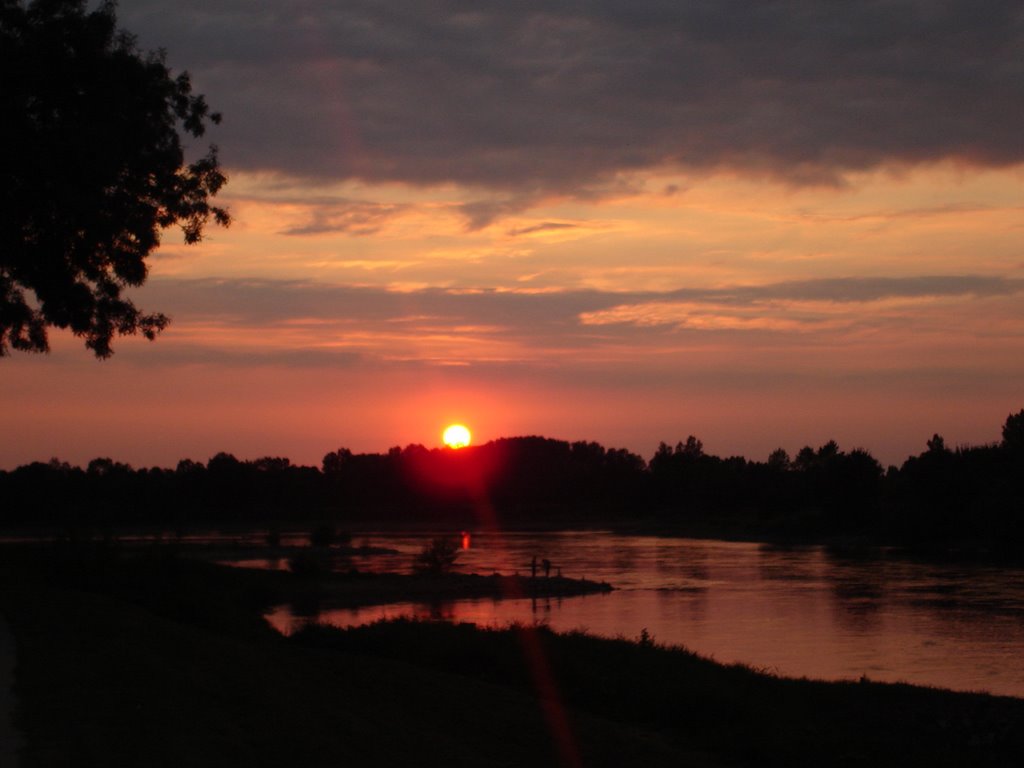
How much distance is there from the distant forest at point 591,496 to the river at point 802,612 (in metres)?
18.7

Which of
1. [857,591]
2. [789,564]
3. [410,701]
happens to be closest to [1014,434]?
[789,564]

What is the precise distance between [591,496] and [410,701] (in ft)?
538

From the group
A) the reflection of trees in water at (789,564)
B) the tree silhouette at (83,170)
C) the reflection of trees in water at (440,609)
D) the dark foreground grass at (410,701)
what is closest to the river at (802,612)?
the reflection of trees in water at (440,609)

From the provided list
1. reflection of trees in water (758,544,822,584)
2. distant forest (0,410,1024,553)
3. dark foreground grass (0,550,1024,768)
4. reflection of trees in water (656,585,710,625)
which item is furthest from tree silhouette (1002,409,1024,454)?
dark foreground grass (0,550,1024,768)

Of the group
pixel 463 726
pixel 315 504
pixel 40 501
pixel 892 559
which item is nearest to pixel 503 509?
pixel 315 504

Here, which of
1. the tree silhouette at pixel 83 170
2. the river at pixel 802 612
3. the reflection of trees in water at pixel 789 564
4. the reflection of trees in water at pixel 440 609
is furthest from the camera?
the reflection of trees in water at pixel 789 564

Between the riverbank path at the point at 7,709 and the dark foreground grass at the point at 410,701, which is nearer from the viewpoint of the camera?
the riverbank path at the point at 7,709

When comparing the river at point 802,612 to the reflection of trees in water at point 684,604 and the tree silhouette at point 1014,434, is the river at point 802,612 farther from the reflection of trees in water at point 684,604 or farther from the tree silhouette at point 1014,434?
the tree silhouette at point 1014,434

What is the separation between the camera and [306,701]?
14234mm

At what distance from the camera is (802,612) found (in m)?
44.9

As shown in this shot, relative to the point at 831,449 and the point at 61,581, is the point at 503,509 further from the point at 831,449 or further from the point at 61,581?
the point at 61,581

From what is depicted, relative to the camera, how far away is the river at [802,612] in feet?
105

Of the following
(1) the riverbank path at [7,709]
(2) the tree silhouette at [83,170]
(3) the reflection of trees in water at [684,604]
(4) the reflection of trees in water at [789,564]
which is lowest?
(4) the reflection of trees in water at [789,564]

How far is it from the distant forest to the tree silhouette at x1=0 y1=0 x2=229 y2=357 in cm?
7396
